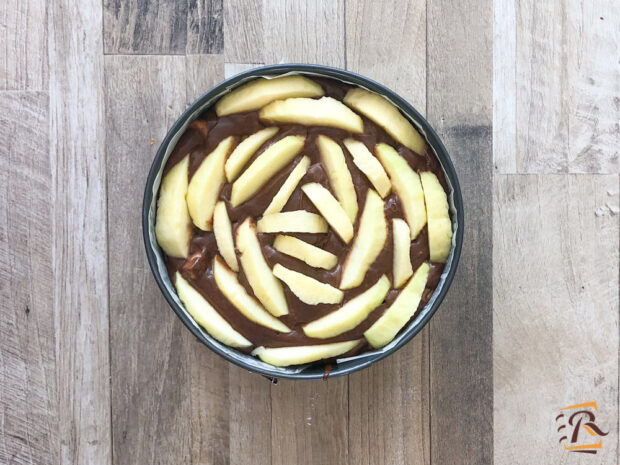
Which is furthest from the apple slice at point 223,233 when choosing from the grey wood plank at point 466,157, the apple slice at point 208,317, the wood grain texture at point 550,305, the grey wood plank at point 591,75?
the grey wood plank at point 591,75

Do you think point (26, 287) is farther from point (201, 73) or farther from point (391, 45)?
point (391, 45)

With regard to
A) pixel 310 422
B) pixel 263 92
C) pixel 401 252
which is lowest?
pixel 310 422

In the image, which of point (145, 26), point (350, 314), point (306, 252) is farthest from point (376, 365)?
point (145, 26)

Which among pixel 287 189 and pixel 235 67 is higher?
pixel 235 67

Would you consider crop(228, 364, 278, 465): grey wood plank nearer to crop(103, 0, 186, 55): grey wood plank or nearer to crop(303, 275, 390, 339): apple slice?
crop(303, 275, 390, 339): apple slice

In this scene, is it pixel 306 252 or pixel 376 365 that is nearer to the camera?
pixel 306 252

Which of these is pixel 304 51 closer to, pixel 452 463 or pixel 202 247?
pixel 202 247
